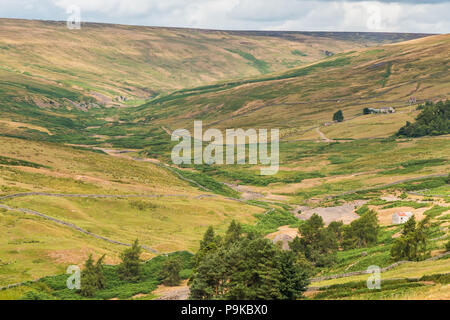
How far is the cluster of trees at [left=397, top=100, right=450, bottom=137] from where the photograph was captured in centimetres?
18098

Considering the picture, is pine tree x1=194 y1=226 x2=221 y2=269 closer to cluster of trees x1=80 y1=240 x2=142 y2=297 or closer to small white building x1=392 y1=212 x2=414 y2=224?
cluster of trees x1=80 y1=240 x2=142 y2=297

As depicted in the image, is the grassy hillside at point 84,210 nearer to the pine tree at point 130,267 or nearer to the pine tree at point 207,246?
the pine tree at point 130,267

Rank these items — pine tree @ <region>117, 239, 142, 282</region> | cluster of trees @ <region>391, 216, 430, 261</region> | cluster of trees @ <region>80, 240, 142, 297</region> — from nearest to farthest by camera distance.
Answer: cluster of trees @ <region>391, 216, 430, 261</region>
cluster of trees @ <region>80, 240, 142, 297</region>
pine tree @ <region>117, 239, 142, 282</region>

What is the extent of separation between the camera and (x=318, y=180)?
14412 cm

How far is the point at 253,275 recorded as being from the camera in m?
41.8

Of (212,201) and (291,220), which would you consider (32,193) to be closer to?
(212,201)

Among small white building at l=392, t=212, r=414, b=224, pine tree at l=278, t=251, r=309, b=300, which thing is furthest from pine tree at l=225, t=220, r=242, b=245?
small white building at l=392, t=212, r=414, b=224

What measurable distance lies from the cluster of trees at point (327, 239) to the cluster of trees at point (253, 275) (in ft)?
59.3

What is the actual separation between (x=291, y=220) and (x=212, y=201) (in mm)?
19552

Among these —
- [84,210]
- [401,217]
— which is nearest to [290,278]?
[401,217]

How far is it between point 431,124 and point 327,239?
136 metres

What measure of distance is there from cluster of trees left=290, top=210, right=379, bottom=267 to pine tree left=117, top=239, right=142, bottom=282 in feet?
65.7

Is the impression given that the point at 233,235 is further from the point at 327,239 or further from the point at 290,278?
the point at 290,278
